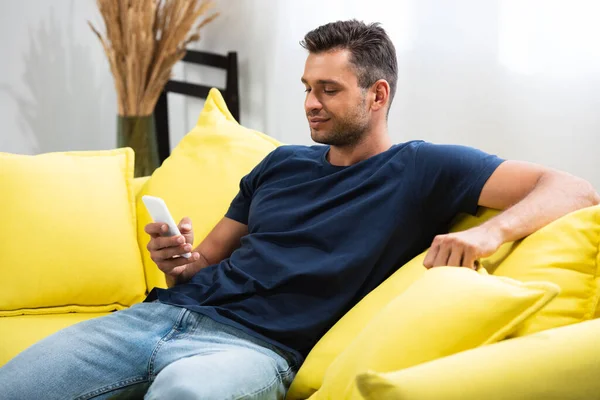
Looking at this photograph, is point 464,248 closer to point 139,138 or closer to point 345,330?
point 345,330

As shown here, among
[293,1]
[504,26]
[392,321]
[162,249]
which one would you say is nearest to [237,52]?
[293,1]

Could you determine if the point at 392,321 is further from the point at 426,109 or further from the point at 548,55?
the point at 426,109

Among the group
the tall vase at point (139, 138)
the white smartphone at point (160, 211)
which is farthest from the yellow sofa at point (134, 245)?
the tall vase at point (139, 138)

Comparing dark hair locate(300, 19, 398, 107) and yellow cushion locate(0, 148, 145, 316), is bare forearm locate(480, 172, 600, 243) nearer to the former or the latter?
dark hair locate(300, 19, 398, 107)

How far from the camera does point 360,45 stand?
1913mm

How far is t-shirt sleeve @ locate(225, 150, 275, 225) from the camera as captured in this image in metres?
2.03

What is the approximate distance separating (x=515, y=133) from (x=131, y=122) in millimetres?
1657

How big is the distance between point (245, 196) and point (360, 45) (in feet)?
1.44

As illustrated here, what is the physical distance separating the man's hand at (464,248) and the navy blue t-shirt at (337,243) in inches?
7.7

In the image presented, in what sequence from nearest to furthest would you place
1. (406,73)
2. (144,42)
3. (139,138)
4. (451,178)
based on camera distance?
(451,178), (406,73), (144,42), (139,138)

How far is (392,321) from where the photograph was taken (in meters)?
1.35

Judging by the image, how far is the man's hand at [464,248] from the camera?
146 centimetres

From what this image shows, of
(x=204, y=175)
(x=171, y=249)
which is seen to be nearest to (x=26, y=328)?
(x=171, y=249)

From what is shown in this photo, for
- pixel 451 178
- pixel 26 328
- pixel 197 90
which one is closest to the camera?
pixel 451 178
